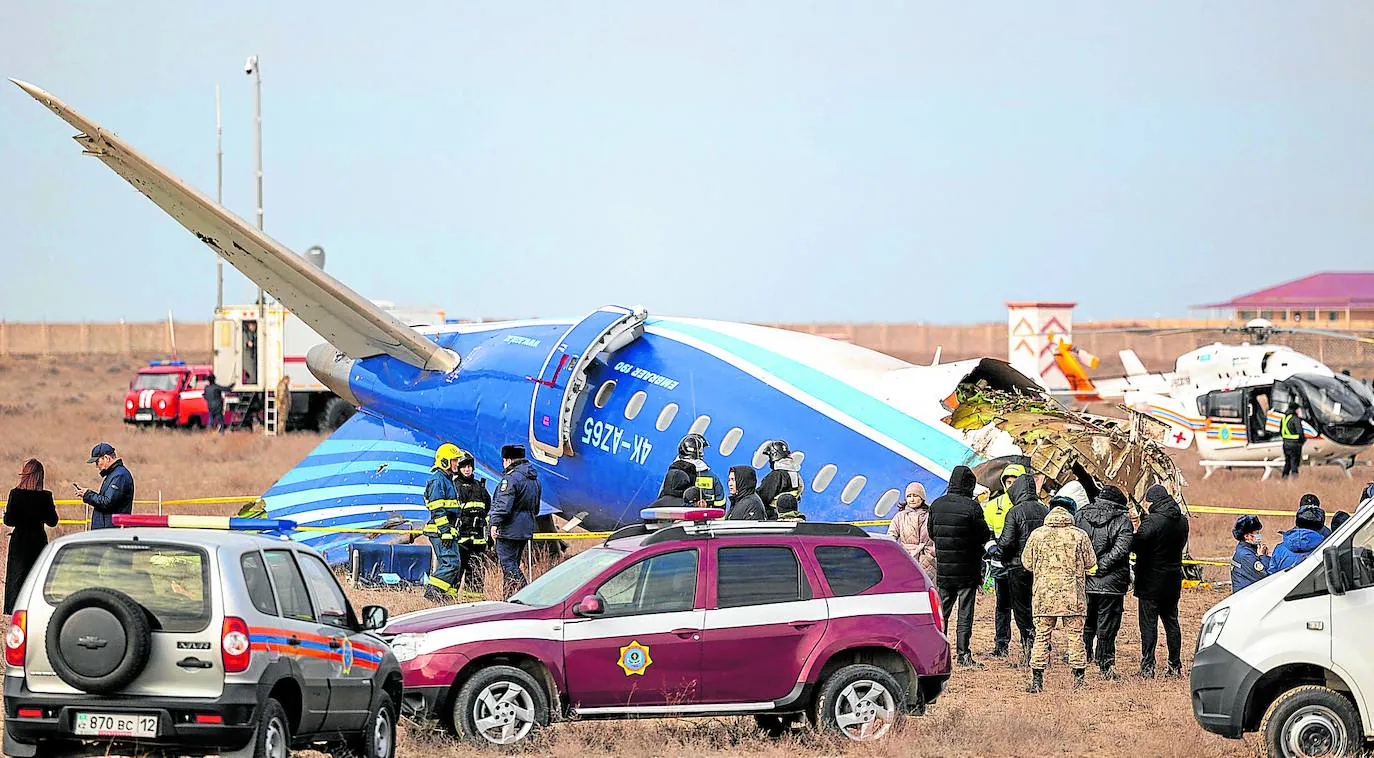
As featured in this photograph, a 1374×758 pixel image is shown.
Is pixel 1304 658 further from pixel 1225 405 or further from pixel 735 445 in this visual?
pixel 1225 405

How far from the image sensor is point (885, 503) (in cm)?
1770

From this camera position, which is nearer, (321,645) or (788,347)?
(321,645)

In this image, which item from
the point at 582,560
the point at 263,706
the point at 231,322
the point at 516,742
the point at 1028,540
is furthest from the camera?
the point at 231,322

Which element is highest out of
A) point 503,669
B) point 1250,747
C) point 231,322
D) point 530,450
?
point 231,322

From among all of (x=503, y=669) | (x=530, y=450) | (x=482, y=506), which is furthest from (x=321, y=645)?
(x=530, y=450)

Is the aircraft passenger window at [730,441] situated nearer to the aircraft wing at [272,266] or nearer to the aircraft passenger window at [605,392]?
the aircraft passenger window at [605,392]

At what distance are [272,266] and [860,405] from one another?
7765 mm

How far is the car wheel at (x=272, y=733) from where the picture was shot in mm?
9047

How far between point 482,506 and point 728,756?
715 cm

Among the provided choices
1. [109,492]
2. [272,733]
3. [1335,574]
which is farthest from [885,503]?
[272,733]

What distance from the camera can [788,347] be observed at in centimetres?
2030

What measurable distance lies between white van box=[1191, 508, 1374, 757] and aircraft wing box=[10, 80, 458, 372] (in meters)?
12.9

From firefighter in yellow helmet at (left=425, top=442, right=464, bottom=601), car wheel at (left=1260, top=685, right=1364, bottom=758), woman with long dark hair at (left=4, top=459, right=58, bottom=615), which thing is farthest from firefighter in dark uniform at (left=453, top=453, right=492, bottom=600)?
car wheel at (left=1260, top=685, right=1364, bottom=758)

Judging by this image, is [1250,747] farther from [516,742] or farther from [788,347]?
[788,347]
